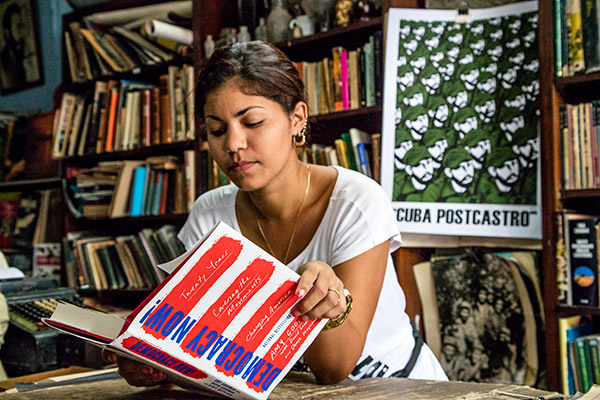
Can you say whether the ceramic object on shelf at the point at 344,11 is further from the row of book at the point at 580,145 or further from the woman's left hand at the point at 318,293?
the woman's left hand at the point at 318,293

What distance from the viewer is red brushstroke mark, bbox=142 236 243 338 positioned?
772 millimetres

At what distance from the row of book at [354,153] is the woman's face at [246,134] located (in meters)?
0.98

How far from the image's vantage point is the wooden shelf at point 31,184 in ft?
11.4

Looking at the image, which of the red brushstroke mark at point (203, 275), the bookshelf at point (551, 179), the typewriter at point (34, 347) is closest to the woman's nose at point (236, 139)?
the red brushstroke mark at point (203, 275)

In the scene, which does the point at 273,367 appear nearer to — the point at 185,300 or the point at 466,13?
the point at 185,300

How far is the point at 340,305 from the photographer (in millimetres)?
872

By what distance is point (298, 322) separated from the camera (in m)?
0.84

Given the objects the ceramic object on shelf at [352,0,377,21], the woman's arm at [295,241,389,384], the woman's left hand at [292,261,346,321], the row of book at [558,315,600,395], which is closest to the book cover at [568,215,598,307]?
the row of book at [558,315,600,395]

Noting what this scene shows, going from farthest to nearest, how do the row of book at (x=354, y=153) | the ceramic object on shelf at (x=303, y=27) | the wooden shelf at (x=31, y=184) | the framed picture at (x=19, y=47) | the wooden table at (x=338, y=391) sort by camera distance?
the framed picture at (x=19, y=47) < the wooden shelf at (x=31, y=184) < the ceramic object on shelf at (x=303, y=27) < the row of book at (x=354, y=153) < the wooden table at (x=338, y=391)

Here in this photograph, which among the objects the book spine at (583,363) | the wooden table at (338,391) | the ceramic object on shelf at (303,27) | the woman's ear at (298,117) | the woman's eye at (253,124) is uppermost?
the ceramic object on shelf at (303,27)

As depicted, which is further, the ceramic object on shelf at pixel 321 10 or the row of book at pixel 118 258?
the row of book at pixel 118 258

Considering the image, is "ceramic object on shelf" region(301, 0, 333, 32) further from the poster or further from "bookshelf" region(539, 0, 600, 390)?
"bookshelf" region(539, 0, 600, 390)

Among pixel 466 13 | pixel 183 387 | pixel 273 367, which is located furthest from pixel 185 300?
pixel 466 13

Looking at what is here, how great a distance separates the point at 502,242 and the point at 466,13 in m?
0.83
